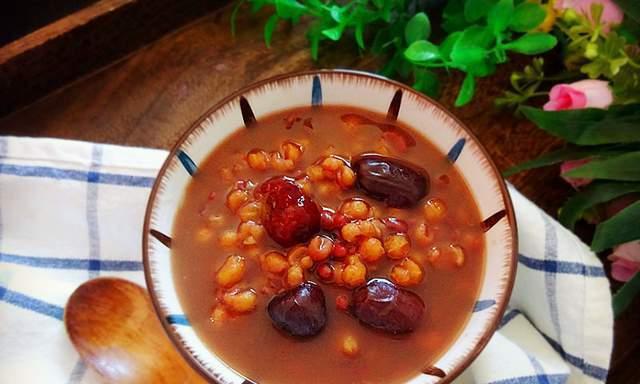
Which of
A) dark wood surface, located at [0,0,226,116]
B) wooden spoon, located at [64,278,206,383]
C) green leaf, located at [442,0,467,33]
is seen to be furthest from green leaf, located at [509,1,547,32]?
wooden spoon, located at [64,278,206,383]

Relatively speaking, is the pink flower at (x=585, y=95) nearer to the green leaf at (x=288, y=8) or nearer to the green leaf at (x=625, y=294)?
the green leaf at (x=625, y=294)

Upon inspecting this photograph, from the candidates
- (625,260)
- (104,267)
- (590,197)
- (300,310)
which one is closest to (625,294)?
(625,260)

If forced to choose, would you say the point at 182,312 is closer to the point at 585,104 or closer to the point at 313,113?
the point at 313,113

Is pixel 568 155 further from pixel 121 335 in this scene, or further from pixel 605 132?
pixel 121 335

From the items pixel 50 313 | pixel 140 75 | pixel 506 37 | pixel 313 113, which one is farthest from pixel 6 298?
pixel 506 37

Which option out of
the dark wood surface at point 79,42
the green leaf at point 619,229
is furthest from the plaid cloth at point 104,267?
the dark wood surface at point 79,42

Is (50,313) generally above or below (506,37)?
below

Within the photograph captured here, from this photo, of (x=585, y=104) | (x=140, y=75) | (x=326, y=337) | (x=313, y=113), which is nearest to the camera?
(x=326, y=337)
